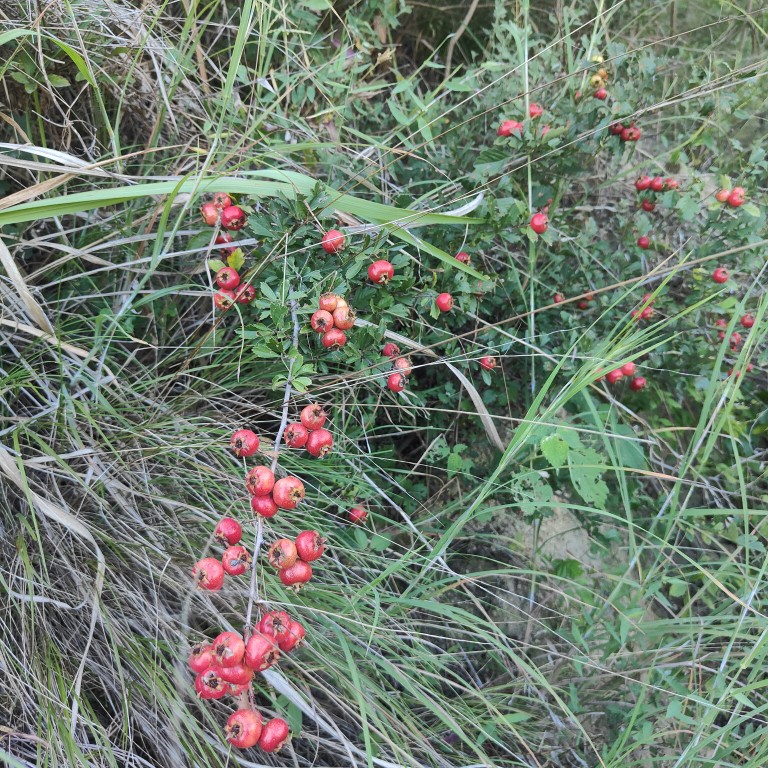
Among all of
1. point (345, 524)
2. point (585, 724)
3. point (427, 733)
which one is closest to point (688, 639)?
point (585, 724)

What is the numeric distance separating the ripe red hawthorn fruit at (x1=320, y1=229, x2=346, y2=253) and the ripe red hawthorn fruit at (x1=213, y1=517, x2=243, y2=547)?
0.86 metres

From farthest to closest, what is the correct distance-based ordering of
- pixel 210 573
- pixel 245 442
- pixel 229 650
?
pixel 245 442
pixel 210 573
pixel 229 650

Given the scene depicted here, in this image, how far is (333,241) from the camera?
1945mm

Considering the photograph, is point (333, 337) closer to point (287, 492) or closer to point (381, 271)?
point (381, 271)

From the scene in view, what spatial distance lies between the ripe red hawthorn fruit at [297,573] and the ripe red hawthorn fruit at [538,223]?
1.42 meters

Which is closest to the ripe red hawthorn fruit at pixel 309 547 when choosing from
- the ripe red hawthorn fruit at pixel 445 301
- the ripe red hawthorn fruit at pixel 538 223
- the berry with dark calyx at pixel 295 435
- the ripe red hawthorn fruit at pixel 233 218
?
the berry with dark calyx at pixel 295 435

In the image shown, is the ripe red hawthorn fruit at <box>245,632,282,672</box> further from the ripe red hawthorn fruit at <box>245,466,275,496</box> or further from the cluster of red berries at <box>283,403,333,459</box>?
the cluster of red berries at <box>283,403,333,459</box>

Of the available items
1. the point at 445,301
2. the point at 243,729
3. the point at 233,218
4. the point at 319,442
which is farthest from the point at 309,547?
the point at 233,218

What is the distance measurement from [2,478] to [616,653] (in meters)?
1.93

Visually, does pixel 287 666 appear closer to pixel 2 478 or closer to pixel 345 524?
pixel 345 524

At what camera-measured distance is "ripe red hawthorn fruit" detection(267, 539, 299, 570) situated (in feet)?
5.02

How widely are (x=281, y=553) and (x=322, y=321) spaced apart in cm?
63

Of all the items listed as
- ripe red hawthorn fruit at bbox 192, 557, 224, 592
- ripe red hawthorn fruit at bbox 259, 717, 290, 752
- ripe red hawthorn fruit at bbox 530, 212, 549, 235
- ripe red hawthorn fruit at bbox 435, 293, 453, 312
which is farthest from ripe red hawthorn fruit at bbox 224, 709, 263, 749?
ripe red hawthorn fruit at bbox 530, 212, 549, 235

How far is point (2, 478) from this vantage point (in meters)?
1.94
